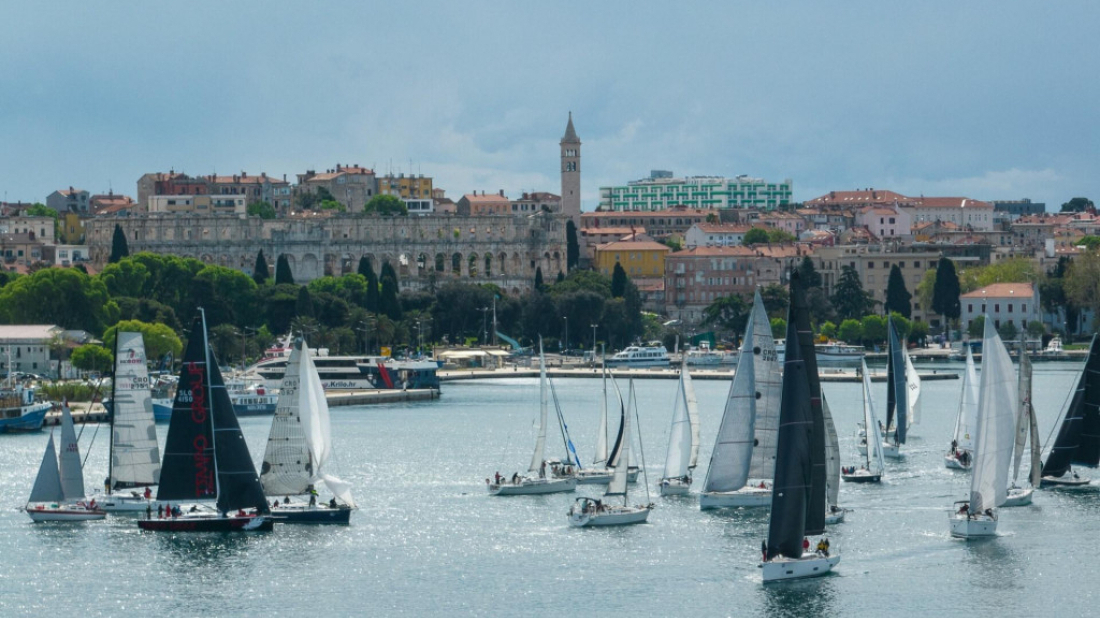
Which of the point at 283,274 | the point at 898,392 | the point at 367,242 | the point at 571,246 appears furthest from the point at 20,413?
the point at 571,246

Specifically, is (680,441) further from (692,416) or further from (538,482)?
(538,482)

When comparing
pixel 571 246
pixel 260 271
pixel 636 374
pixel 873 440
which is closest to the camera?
pixel 873 440

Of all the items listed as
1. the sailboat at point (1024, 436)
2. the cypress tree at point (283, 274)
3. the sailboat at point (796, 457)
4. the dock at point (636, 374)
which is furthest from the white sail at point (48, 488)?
the cypress tree at point (283, 274)

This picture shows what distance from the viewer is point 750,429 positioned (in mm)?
40969

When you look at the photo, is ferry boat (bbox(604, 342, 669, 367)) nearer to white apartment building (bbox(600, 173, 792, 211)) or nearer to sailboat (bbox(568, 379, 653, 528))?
sailboat (bbox(568, 379, 653, 528))

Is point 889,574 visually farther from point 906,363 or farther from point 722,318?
point 722,318

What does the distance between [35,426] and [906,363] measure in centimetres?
2611

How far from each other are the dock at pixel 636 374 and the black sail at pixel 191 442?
53922 millimetres

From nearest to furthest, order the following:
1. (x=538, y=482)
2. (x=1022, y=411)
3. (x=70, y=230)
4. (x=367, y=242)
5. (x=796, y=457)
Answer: (x=796, y=457)
(x=1022, y=411)
(x=538, y=482)
(x=367, y=242)
(x=70, y=230)

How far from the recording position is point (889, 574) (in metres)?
36.2

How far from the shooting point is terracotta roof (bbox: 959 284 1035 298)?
11912 centimetres

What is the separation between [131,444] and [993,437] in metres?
16.9

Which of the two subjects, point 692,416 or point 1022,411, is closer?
point 1022,411

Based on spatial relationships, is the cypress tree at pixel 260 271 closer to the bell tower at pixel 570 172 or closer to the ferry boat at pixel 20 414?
the bell tower at pixel 570 172
